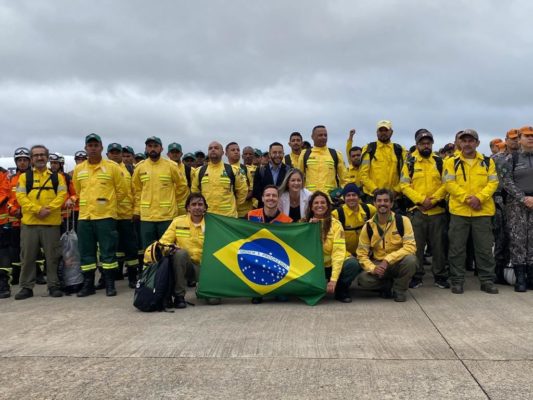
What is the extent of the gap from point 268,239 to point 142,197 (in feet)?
7.29

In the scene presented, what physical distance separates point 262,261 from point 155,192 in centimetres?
214

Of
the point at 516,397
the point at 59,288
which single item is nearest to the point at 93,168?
the point at 59,288

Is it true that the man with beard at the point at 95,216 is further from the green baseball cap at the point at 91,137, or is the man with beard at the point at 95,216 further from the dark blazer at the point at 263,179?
the dark blazer at the point at 263,179

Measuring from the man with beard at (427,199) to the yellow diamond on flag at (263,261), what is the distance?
79.1 inches

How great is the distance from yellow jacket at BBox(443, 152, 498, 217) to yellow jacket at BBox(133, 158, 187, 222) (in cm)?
400

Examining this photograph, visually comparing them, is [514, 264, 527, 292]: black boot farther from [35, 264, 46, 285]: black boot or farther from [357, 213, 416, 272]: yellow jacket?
[35, 264, 46, 285]: black boot

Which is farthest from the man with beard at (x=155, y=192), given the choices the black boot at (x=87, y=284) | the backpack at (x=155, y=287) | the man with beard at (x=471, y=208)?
the man with beard at (x=471, y=208)

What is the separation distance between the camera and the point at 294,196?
21.9 feet

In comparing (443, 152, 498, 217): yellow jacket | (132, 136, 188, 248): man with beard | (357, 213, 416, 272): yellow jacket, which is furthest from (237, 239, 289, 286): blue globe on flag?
(443, 152, 498, 217): yellow jacket

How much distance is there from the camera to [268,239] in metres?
5.98

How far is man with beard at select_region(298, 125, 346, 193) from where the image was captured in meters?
7.45

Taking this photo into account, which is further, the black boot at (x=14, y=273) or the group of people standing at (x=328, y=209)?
the black boot at (x=14, y=273)

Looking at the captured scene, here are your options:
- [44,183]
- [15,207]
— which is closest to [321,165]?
[44,183]

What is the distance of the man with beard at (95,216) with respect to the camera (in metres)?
6.70
